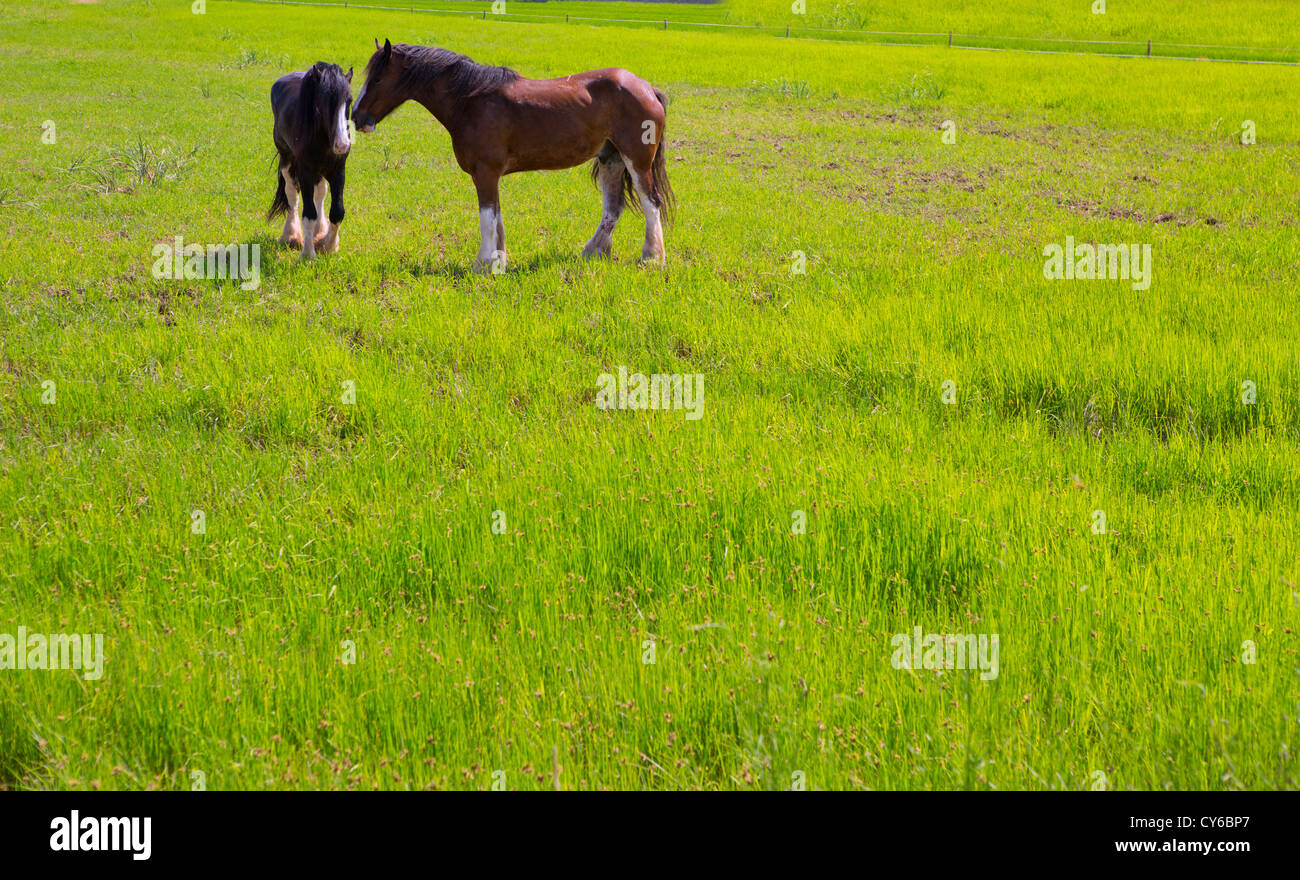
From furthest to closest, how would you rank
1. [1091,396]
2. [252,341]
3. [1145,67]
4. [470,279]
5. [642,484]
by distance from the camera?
[1145,67] < [470,279] < [252,341] < [1091,396] < [642,484]

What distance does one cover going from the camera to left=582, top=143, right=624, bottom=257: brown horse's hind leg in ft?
32.0

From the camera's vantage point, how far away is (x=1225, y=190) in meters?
13.2

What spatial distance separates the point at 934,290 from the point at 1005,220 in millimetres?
3922

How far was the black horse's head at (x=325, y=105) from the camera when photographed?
8.73 meters

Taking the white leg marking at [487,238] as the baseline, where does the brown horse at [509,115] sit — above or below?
above

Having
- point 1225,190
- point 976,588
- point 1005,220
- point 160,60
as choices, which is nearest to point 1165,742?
point 976,588

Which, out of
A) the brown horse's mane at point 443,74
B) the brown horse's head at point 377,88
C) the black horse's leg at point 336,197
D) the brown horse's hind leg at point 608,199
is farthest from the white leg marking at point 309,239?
the brown horse's hind leg at point 608,199

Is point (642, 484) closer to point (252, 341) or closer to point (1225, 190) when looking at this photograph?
point (252, 341)

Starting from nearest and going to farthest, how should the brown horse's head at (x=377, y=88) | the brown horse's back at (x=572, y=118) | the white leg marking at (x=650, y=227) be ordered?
the brown horse's head at (x=377, y=88) → the brown horse's back at (x=572, y=118) → the white leg marking at (x=650, y=227)

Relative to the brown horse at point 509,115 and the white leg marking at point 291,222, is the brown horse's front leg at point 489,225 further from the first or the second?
the white leg marking at point 291,222

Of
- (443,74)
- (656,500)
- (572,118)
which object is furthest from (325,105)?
(656,500)

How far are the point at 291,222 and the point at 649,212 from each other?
3.71 metres

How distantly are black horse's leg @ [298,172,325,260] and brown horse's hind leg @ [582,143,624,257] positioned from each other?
102 inches

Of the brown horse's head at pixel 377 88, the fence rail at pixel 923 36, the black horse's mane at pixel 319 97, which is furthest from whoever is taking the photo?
the fence rail at pixel 923 36
